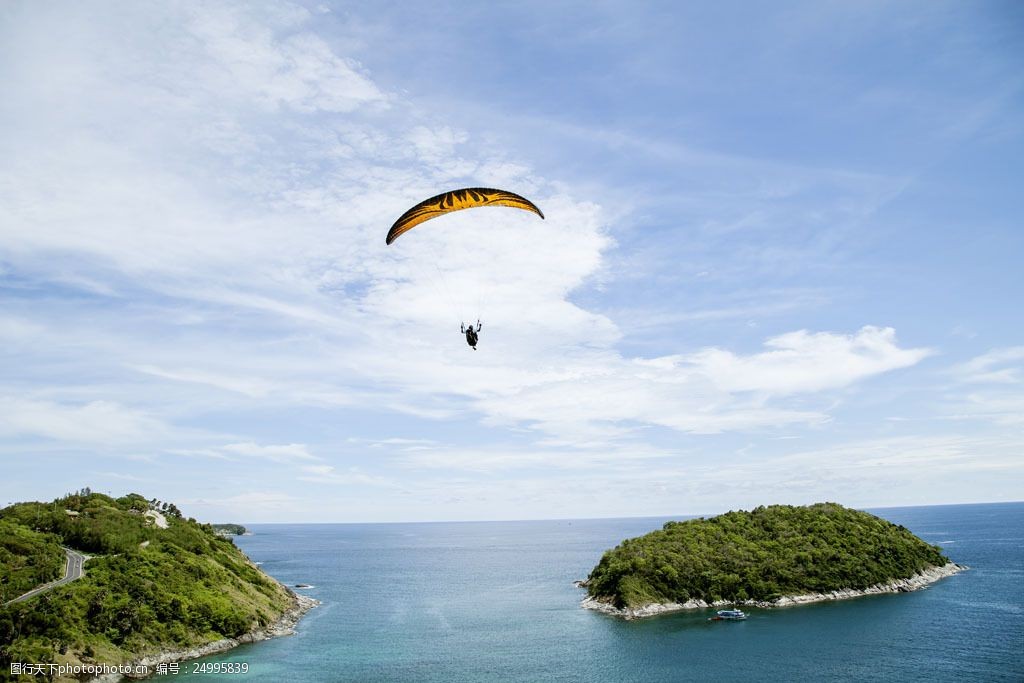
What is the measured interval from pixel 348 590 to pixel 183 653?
51852 mm

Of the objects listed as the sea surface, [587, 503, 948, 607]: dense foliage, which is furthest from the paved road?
[587, 503, 948, 607]: dense foliage

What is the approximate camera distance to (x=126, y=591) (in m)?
51.2

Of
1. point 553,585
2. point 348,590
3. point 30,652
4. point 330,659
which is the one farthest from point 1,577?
point 553,585

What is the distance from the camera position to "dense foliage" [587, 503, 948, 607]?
246 ft

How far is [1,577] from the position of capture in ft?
155

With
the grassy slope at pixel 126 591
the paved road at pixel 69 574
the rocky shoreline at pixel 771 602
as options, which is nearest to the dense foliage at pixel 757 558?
the rocky shoreline at pixel 771 602

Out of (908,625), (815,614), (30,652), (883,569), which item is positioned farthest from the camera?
(883,569)

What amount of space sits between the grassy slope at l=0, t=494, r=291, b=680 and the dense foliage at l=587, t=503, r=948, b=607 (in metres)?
42.3

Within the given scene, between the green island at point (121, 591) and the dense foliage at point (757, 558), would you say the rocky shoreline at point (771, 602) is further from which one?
the green island at point (121, 591)

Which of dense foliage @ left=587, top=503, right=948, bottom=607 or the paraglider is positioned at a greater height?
the paraglider

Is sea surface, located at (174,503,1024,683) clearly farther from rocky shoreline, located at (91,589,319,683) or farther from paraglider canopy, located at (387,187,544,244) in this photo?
paraglider canopy, located at (387,187,544,244)

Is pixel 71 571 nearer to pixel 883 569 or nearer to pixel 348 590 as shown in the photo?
pixel 348 590

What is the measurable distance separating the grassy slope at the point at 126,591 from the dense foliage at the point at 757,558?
42327 mm

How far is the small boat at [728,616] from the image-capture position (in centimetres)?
6606
